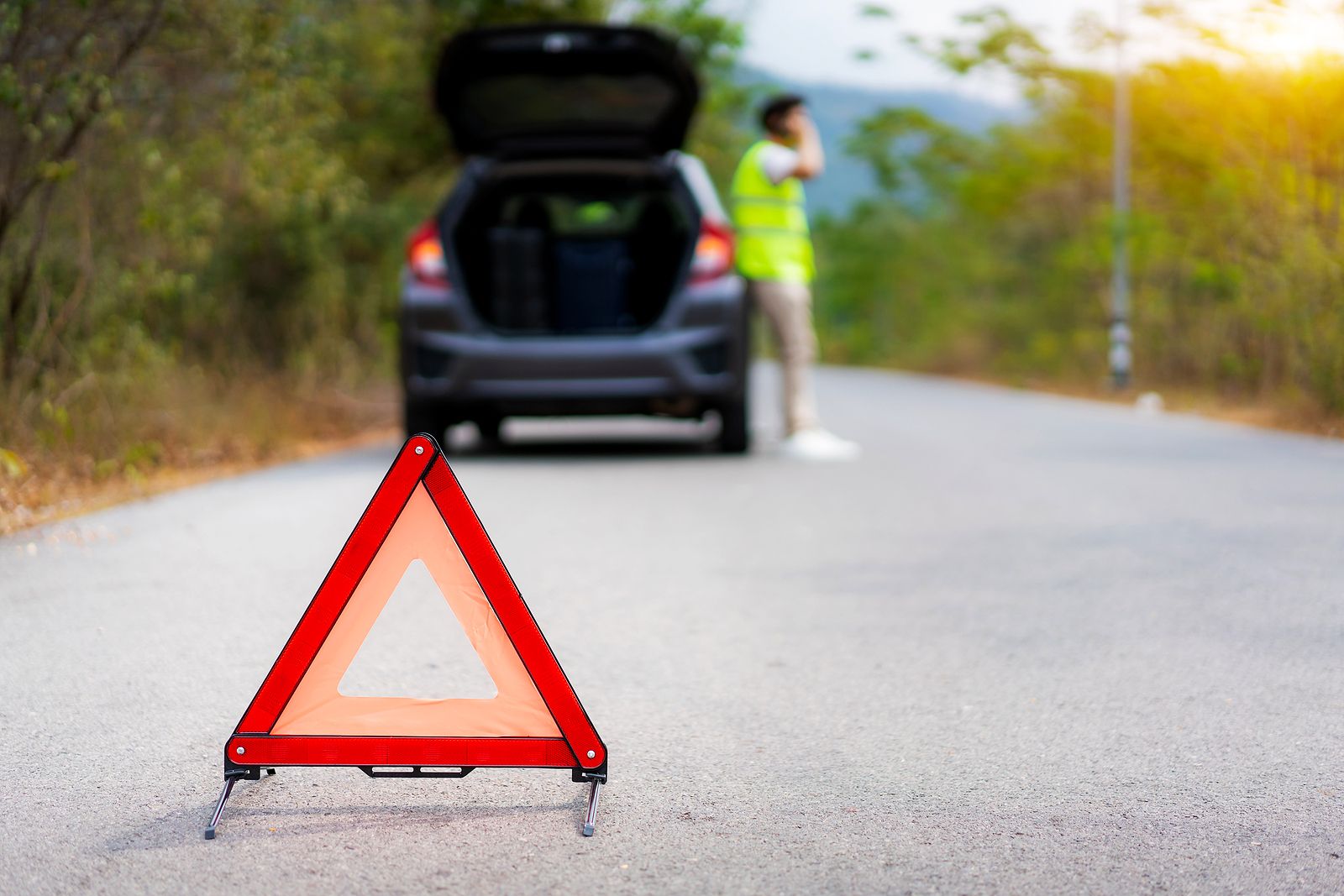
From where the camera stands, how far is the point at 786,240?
12.1m

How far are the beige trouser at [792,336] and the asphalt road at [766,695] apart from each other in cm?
297

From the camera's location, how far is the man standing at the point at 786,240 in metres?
11.8

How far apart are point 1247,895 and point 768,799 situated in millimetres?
1037

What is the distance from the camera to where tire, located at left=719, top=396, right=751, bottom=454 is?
37.7 ft

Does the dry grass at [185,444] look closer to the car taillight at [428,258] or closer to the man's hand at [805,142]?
the car taillight at [428,258]

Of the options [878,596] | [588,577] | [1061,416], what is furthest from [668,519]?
[1061,416]

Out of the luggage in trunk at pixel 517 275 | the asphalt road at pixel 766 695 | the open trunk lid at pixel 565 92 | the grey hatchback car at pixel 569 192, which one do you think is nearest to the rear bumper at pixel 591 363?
the grey hatchback car at pixel 569 192

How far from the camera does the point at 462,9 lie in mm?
17391

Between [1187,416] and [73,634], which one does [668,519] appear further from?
[1187,416]

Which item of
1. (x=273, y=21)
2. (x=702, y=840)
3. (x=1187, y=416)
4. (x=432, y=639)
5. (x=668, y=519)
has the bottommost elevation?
(x=1187, y=416)

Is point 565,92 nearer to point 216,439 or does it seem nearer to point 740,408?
point 740,408

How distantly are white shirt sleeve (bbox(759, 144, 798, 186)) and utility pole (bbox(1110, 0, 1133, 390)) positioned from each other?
13.0 meters

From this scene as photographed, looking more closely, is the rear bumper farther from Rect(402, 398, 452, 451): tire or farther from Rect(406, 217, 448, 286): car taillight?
Rect(406, 217, 448, 286): car taillight

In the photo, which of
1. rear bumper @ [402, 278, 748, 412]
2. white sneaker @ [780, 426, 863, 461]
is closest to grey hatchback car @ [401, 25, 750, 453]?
rear bumper @ [402, 278, 748, 412]
